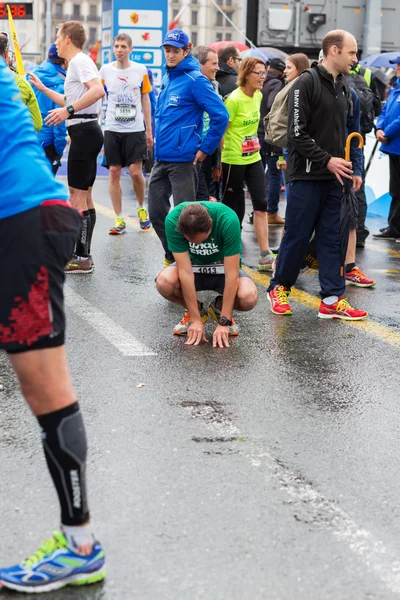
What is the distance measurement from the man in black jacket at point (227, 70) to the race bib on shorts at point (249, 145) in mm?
1777

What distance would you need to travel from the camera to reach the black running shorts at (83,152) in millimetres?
8617

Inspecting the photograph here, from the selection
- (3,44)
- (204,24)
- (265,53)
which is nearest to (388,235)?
(3,44)

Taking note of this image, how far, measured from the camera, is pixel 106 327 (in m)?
6.57

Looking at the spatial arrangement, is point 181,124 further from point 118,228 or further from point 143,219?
point 143,219

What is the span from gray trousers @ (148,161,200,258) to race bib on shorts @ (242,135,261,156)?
937 millimetres

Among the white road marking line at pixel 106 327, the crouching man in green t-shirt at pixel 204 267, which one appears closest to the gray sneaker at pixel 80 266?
the white road marking line at pixel 106 327

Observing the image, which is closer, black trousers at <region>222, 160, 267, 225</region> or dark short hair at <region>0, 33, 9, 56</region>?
dark short hair at <region>0, 33, 9, 56</region>

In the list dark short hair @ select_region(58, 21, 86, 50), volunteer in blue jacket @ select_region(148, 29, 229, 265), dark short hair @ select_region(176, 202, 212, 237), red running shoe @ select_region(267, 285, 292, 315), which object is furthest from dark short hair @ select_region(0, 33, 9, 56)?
red running shoe @ select_region(267, 285, 292, 315)

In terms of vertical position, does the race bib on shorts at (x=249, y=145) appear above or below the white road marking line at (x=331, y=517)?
above

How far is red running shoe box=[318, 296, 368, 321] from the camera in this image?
7020 mm

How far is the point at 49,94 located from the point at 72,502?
6.25 metres

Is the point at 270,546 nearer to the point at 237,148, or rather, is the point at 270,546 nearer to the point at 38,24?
the point at 237,148

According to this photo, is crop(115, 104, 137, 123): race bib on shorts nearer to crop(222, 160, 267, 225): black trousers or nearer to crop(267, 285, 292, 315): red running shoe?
crop(222, 160, 267, 225): black trousers

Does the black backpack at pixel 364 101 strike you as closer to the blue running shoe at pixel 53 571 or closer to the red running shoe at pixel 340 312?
the red running shoe at pixel 340 312
